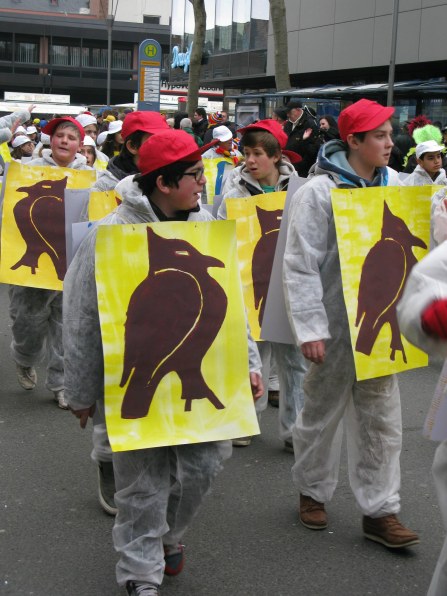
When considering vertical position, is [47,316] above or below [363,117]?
below

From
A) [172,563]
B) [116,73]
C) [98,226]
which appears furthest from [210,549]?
[116,73]

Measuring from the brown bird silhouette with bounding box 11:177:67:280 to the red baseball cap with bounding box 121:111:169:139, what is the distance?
2.63ft

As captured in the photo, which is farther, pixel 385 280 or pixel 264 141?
pixel 264 141

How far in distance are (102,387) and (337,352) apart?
1.19 metres

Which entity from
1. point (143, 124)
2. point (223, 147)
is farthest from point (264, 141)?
point (223, 147)

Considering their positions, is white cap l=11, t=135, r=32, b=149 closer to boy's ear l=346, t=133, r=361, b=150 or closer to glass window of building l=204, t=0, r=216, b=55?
boy's ear l=346, t=133, r=361, b=150

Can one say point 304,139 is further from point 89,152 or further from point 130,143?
point 130,143

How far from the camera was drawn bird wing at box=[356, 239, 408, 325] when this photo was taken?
4301 mm

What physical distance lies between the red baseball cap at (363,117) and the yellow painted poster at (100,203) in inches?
84.2

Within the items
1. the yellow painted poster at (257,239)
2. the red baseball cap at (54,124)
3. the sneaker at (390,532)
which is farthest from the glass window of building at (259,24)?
the sneaker at (390,532)

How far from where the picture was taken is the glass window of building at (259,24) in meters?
37.0

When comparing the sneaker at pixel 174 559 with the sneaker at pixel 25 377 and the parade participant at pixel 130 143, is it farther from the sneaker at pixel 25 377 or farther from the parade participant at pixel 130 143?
the sneaker at pixel 25 377

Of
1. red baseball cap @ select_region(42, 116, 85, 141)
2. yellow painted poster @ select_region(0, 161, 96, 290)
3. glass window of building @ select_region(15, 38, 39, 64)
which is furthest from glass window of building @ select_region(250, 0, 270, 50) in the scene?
glass window of building @ select_region(15, 38, 39, 64)

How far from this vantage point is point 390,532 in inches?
168
